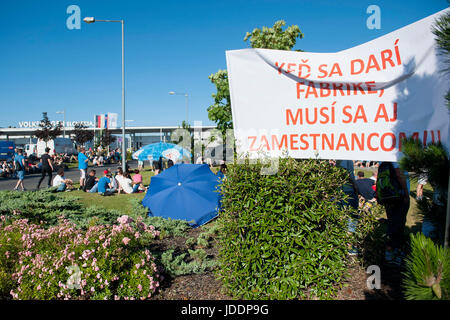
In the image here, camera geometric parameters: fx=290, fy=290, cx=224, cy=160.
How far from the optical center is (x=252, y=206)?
3027 mm

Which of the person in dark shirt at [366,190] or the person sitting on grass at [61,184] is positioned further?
the person sitting on grass at [61,184]

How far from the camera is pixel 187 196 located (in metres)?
7.10

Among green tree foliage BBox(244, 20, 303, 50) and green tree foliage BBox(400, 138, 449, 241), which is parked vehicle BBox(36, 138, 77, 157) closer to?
green tree foliage BBox(244, 20, 303, 50)

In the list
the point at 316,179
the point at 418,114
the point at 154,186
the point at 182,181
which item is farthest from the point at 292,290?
the point at 154,186

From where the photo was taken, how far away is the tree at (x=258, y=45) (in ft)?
32.8

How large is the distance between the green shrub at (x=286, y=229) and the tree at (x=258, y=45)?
710 cm

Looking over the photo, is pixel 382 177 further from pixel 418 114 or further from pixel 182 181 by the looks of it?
pixel 182 181

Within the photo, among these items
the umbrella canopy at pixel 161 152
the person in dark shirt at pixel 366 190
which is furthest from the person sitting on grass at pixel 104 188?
the person in dark shirt at pixel 366 190

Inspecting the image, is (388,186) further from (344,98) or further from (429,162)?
(429,162)

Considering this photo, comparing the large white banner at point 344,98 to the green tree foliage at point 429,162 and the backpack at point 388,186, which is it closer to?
the green tree foliage at point 429,162

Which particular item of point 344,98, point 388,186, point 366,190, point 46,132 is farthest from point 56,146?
point 344,98
